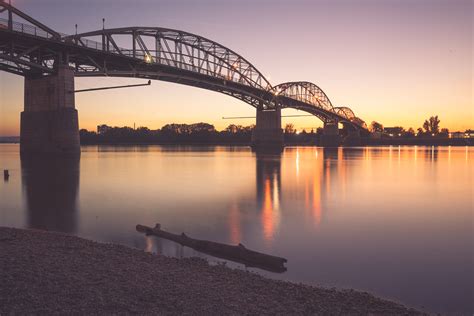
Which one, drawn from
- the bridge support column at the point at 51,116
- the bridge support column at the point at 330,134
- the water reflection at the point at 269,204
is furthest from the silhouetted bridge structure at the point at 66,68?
the bridge support column at the point at 330,134

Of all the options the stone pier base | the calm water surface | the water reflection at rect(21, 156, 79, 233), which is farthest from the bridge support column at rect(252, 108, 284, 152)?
the calm water surface

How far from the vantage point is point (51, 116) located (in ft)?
136

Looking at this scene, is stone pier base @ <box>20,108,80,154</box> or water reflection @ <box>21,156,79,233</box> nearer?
water reflection @ <box>21,156,79,233</box>

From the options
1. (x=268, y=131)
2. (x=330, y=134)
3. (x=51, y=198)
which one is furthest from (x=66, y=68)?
(x=330, y=134)

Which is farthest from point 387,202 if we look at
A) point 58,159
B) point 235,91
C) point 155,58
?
point 235,91

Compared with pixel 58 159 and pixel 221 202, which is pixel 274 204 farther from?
pixel 58 159

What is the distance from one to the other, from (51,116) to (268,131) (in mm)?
55221

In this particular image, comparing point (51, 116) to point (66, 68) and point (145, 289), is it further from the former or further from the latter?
point (145, 289)

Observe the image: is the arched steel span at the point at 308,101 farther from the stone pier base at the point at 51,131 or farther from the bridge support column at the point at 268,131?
the stone pier base at the point at 51,131

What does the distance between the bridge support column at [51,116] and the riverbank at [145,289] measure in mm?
35993

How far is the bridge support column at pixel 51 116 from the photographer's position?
40875 mm

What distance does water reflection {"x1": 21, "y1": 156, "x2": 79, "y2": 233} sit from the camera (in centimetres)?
1268

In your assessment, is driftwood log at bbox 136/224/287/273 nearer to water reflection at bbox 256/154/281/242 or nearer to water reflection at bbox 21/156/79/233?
water reflection at bbox 256/154/281/242

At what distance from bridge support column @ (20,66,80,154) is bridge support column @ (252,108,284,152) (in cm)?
5126
